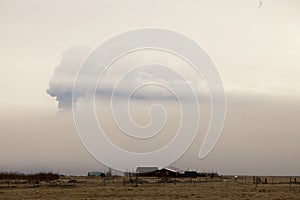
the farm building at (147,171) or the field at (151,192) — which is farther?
the farm building at (147,171)

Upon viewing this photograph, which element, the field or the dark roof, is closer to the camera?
the field

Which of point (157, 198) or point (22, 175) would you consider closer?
point (157, 198)

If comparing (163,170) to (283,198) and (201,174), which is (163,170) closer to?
(201,174)

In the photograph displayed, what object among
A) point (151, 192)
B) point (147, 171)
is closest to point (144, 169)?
point (147, 171)

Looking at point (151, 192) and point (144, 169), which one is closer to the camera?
point (151, 192)

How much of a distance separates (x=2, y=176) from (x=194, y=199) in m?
70.8

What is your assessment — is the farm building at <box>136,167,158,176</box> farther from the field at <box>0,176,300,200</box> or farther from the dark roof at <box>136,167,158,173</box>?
the field at <box>0,176,300,200</box>

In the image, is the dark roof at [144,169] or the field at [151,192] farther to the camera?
the dark roof at [144,169]

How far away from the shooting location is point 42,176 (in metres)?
99.0

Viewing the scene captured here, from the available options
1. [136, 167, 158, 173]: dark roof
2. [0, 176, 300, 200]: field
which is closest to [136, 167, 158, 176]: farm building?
[136, 167, 158, 173]: dark roof

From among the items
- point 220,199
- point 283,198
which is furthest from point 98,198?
point 283,198

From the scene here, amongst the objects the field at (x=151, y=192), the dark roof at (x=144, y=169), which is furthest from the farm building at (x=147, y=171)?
the field at (x=151, y=192)

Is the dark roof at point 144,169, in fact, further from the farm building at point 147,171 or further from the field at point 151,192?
the field at point 151,192

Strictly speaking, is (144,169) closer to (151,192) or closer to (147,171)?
(147,171)
